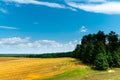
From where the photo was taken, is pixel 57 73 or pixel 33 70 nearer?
pixel 57 73

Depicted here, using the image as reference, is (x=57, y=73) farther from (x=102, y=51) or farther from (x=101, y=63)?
(x=102, y=51)

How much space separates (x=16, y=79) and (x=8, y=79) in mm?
1670

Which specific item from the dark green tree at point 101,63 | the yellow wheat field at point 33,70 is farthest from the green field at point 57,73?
the dark green tree at point 101,63

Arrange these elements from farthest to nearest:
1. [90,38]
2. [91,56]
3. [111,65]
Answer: [90,38], [91,56], [111,65]

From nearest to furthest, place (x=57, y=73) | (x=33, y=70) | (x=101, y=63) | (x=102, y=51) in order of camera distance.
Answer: (x=57, y=73) < (x=33, y=70) < (x=101, y=63) < (x=102, y=51)

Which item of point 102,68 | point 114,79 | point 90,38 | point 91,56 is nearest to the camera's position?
point 114,79

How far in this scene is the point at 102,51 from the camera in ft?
319

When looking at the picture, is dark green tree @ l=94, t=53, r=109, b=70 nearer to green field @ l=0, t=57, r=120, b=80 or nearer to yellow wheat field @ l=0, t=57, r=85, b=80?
green field @ l=0, t=57, r=120, b=80

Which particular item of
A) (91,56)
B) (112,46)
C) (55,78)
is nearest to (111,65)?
(91,56)

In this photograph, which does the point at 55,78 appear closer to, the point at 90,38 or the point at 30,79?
the point at 30,79

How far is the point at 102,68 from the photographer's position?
84812 millimetres

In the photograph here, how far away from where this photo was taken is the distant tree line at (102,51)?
87.1 m

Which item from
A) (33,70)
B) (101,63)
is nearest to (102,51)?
(101,63)

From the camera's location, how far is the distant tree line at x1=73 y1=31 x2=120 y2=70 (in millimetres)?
87100
